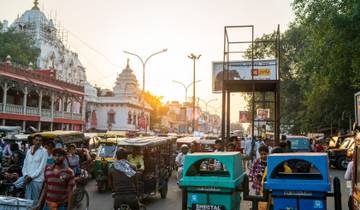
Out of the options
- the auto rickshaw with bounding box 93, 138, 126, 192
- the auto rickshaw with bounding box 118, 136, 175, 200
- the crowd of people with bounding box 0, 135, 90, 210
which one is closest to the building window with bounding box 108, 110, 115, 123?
the auto rickshaw with bounding box 93, 138, 126, 192

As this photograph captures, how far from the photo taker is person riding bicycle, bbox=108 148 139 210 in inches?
263

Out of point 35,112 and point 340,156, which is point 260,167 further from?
point 35,112

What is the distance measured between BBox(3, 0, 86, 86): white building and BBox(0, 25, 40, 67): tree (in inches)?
86.6

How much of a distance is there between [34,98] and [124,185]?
128 ft

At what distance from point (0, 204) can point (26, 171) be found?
1.91 metres

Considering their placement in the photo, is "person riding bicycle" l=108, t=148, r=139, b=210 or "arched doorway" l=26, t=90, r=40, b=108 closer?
"person riding bicycle" l=108, t=148, r=139, b=210

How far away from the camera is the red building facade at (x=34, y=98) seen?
3316cm

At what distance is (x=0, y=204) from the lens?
5.87m

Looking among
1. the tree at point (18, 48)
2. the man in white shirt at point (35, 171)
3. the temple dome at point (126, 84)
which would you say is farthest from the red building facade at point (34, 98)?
the man in white shirt at point (35, 171)

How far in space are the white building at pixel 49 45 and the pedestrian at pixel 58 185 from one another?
59.1 meters

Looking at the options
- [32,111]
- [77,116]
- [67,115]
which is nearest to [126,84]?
[77,116]

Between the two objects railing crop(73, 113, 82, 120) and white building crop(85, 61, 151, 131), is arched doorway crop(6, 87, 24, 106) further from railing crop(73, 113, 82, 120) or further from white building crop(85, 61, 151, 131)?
white building crop(85, 61, 151, 131)

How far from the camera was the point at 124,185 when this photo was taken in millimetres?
6754

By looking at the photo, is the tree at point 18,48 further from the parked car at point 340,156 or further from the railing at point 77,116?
the parked car at point 340,156
